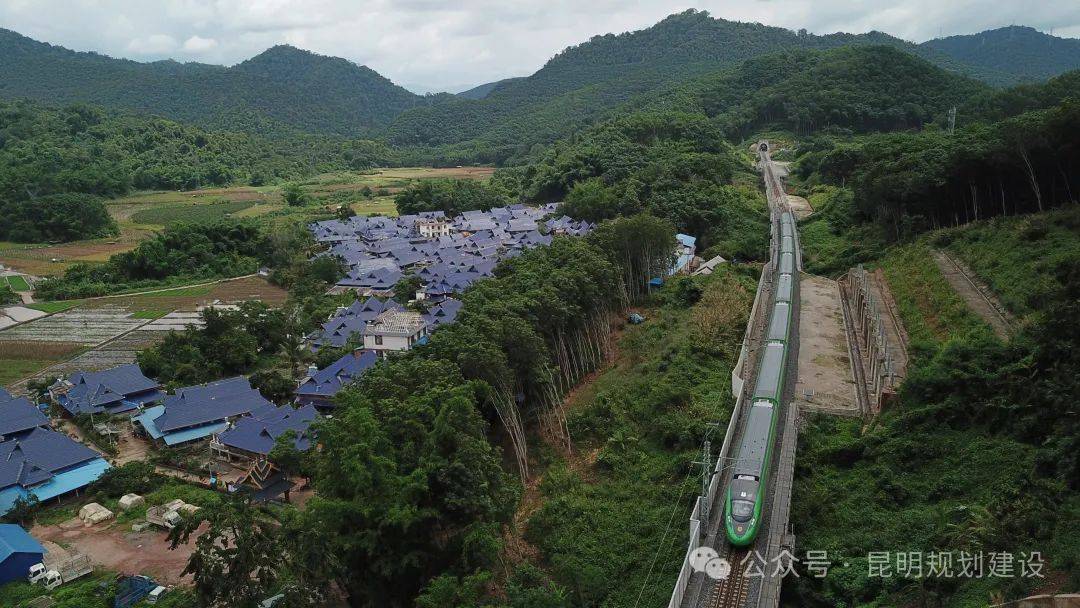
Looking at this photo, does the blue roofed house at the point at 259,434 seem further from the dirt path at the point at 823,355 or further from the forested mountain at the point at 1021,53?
the forested mountain at the point at 1021,53

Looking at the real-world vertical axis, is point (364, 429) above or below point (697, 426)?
above

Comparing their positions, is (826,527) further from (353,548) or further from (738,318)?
(738,318)

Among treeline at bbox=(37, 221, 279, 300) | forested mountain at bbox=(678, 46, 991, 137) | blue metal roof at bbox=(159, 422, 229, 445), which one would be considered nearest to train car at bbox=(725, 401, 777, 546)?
blue metal roof at bbox=(159, 422, 229, 445)

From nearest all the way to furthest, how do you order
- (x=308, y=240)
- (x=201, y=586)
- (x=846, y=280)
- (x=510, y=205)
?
1. (x=201, y=586)
2. (x=846, y=280)
3. (x=308, y=240)
4. (x=510, y=205)

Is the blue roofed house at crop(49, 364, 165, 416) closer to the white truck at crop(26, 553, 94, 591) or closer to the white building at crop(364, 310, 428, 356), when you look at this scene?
the white building at crop(364, 310, 428, 356)

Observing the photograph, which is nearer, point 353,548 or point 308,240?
point 353,548

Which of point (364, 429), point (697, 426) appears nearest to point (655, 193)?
point (697, 426)

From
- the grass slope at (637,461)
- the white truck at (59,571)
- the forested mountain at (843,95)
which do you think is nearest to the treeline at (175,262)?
the grass slope at (637,461)
